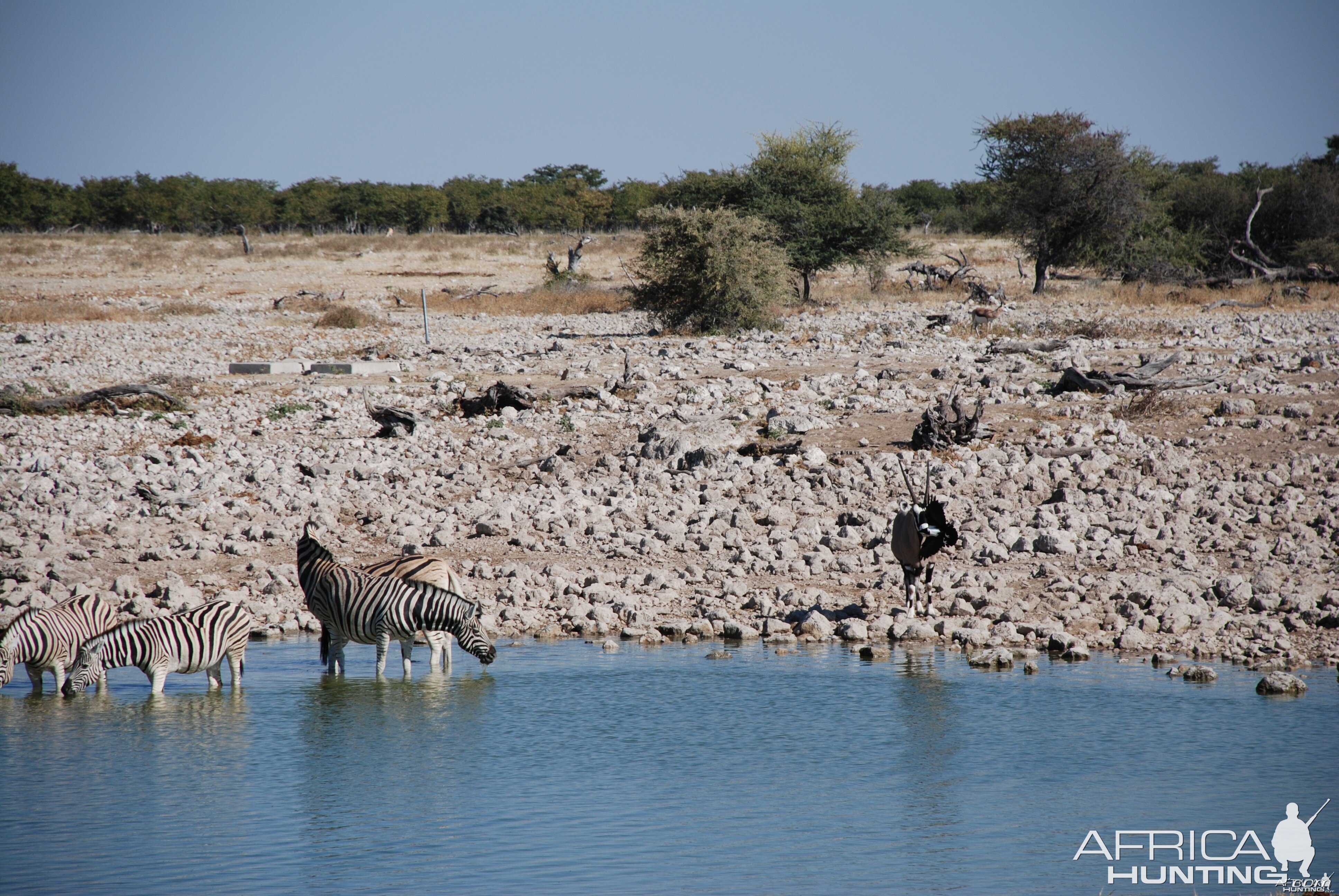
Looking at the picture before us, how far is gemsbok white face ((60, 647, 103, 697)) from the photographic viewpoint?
832cm

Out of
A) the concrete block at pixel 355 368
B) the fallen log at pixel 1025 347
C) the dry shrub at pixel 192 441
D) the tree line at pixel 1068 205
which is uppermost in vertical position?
the tree line at pixel 1068 205

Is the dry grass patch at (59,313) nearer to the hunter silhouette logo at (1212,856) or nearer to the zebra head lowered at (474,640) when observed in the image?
the zebra head lowered at (474,640)

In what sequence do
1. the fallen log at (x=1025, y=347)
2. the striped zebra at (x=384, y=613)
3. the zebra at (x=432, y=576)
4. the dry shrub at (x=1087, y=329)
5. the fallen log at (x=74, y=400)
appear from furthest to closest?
the dry shrub at (x=1087, y=329) < the fallen log at (x=1025, y=347) < the fallen log at (x=74, y=400) < the zebra at (x=432, y=576) < the striped zebra at (x=384, y=613)

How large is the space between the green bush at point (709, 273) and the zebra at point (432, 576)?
17986 millimetres

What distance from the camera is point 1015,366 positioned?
19203 millimetres

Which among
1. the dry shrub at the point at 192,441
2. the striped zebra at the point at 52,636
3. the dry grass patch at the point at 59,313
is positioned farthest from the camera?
the dry grass patch at the point at 59,313

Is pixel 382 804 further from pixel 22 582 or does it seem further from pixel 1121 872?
pixel 22 582

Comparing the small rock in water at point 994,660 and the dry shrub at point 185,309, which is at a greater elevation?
the dry shrub at point 185,309

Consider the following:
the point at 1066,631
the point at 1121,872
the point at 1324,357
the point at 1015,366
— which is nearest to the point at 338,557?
the point at 1066,631

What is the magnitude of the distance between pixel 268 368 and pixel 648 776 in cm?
1685

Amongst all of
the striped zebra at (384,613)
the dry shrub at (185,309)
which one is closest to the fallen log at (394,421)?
the striped zebra at (384,613)

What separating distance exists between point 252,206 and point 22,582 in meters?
73.3

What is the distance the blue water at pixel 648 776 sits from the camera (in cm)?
565

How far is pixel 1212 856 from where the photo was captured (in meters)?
5.77
